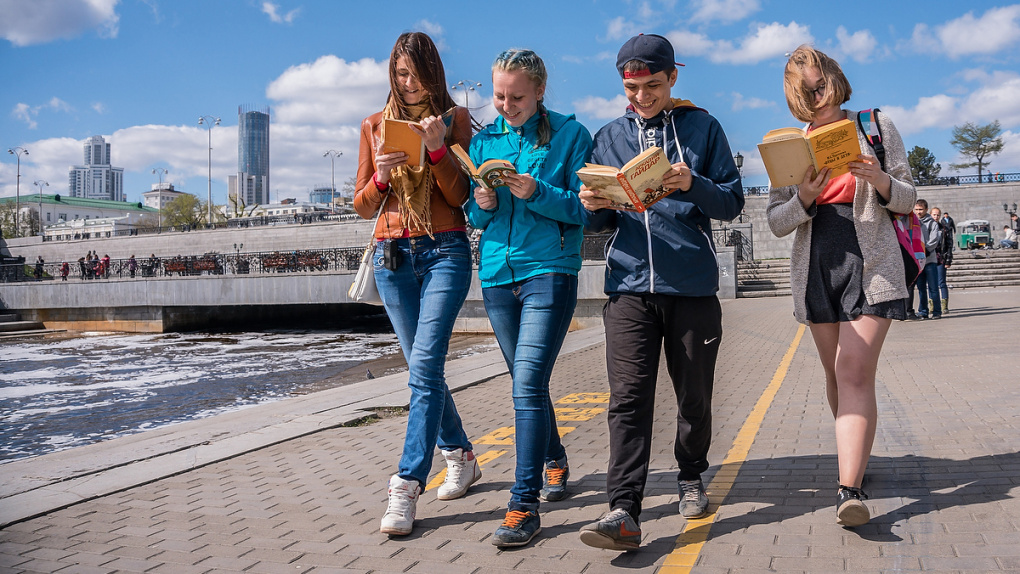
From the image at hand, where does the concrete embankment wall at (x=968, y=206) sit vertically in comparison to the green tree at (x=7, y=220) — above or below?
below

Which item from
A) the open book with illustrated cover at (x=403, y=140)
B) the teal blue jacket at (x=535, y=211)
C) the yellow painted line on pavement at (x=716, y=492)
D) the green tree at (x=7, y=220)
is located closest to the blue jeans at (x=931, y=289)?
the yellow painted line on pavement at (x=716, y=492)

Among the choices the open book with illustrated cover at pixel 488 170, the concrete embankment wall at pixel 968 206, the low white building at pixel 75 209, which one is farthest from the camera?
the low white building at pixel 75 209

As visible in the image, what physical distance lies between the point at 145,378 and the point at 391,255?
12.4 meters

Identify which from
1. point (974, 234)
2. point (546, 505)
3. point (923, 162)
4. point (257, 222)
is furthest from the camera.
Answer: point (923, 162)

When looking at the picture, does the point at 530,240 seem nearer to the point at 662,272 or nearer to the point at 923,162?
the point at 662,272

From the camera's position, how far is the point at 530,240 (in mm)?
3602

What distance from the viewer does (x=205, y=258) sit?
3338 centimetres

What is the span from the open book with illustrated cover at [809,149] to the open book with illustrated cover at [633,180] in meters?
0.50

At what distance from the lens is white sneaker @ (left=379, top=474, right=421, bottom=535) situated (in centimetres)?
350

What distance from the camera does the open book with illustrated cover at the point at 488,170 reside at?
132 inches

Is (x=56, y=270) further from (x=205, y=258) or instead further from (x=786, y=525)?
(x=786, y=525)

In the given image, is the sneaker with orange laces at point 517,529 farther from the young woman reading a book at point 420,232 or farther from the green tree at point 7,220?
the green tree at point 7,220

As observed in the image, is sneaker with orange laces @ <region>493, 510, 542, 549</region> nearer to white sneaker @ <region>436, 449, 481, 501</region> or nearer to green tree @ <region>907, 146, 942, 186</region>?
white sneaker @ <region>436, 449, 481, 501</region>

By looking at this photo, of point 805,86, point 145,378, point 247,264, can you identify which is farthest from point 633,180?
point 247,264
